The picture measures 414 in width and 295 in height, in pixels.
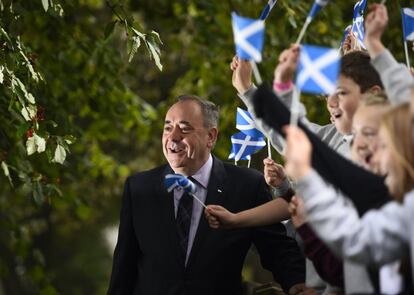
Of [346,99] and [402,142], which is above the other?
[346,99]

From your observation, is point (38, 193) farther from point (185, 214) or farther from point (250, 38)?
point (250, 38)

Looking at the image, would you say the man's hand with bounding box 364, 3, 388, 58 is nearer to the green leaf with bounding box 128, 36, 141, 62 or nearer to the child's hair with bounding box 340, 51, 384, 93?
the child's hair with bounding box 340, 51, 384, 93

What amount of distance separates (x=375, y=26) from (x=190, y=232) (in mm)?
1602

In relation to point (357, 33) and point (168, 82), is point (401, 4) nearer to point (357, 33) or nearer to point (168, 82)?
point (357, 33)

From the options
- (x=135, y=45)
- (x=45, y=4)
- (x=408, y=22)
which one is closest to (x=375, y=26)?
(x=408, y=22)

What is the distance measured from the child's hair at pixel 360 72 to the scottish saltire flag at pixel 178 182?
845 mm

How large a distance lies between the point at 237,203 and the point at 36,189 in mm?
1966

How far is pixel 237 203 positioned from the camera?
5.17 metres

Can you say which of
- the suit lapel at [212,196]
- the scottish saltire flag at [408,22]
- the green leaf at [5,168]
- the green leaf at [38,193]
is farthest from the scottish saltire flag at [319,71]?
the green leaf at [5,168]

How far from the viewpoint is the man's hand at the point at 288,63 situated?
12.6 ft

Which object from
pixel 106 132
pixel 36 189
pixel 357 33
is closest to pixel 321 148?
pixel 357 33

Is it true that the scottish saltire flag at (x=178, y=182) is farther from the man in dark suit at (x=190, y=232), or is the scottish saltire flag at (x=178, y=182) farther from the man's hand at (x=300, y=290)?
the man's hand at (x=300, y=290)

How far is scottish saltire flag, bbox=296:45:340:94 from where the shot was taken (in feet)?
12.2

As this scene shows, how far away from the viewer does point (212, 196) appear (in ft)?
16.9
